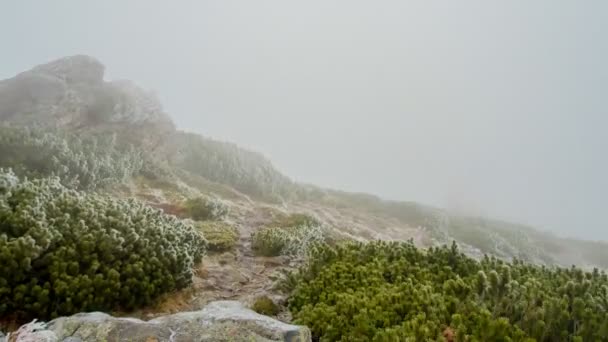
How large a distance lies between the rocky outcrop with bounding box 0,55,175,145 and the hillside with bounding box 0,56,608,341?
0.24 feet

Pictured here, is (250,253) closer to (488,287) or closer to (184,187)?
(488,287)

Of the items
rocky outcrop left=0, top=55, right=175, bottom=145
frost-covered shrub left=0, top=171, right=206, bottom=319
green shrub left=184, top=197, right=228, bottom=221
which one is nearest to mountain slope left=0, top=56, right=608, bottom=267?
rocky outcrop left=0, top=55, right=175, bottom=145

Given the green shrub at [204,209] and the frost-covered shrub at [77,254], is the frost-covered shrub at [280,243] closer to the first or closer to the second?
the green shrub at [204,209]

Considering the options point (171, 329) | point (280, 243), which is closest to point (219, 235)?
point (280, 243)

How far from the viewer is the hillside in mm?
6531

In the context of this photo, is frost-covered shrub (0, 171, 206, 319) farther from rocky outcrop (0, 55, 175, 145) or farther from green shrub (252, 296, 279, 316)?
rocky outcrop (0, 55, 175, 145)

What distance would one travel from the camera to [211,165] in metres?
26.0

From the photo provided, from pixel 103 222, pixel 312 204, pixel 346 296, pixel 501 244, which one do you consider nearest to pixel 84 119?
pixel 312 204

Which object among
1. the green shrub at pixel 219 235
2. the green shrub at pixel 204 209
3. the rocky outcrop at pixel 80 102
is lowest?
the green shrub at pixel 219 235

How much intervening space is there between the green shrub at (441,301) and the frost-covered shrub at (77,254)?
2317 mm

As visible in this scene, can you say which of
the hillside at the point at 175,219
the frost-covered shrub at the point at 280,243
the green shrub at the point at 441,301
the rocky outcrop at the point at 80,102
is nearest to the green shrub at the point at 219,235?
the hillside at the point at 175,219

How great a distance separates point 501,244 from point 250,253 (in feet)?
58.3

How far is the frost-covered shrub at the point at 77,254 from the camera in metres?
5.82

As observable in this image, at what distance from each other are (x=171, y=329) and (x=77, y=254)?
→ 8.79 ft
